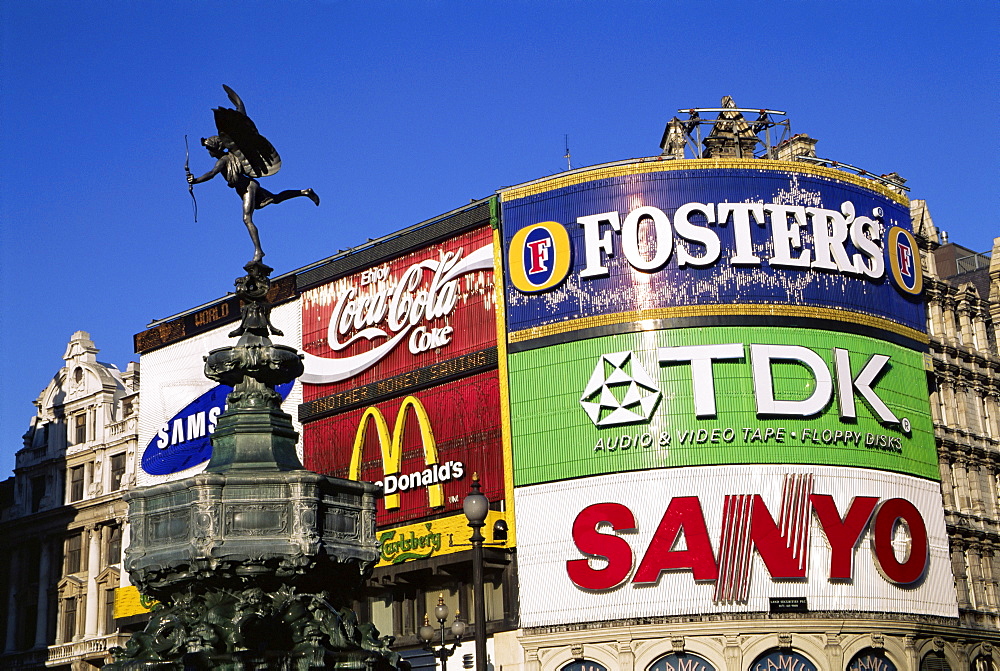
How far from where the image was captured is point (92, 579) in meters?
82.1

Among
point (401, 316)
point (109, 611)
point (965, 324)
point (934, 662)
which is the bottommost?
point (934, 662)

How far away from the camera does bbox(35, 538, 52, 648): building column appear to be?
83875mm

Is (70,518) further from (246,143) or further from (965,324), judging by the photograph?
(246,143)

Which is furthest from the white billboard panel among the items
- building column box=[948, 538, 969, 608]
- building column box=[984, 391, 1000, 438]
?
building column box=[984, 391, 1000, 438]

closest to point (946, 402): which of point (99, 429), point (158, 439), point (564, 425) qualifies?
point (564, 425)

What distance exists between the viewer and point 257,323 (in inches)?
795

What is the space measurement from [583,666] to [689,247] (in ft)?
62.8

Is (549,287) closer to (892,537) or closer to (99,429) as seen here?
(892,537)

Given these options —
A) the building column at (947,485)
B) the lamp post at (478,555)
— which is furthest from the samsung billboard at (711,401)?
the lamp post at (478,555)

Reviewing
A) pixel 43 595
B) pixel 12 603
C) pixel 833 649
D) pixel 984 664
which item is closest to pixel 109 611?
pixel 43 595

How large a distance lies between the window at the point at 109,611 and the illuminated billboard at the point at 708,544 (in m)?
31.4

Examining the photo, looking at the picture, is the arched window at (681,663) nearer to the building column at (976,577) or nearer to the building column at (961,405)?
the building column at (976,577)

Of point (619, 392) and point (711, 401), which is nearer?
point (711, 401)

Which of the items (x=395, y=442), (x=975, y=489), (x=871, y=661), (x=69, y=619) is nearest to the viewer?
(x=871, y=661)
